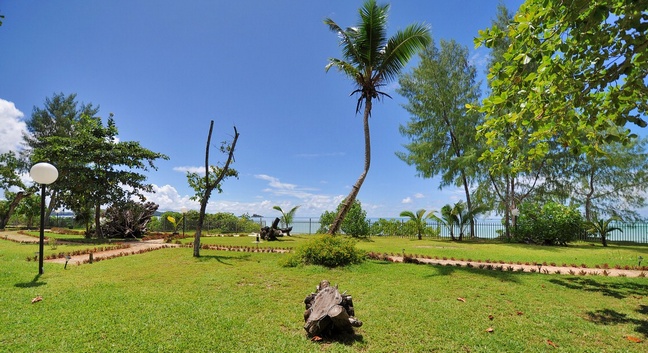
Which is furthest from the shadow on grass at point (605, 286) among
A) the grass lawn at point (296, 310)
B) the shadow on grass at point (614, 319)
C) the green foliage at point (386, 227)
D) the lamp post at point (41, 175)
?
the green foliage at point (386, 227)

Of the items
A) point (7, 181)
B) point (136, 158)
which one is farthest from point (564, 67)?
point (7, 181)

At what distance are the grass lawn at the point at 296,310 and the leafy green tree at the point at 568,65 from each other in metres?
2.57

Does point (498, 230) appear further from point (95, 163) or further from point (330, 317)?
point (95, 163)

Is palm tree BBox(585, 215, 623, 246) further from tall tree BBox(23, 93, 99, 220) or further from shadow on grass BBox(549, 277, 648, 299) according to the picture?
tall tree BBox(23, 93, 99, 220)

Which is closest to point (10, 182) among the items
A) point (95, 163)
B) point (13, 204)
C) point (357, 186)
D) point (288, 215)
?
point (13, 204)

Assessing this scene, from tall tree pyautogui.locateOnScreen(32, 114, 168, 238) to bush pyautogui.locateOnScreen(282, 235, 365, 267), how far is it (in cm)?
1324

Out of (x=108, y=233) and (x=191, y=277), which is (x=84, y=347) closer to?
(x=191, y=277)

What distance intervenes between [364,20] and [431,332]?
9.23m

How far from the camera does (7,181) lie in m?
22.8

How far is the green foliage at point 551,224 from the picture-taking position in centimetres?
1524

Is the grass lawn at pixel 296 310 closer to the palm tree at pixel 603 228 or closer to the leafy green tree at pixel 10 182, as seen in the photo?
the palm tree at pixel 603 228

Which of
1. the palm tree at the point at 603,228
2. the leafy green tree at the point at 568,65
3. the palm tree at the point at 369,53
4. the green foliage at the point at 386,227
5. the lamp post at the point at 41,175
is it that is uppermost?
the palm tree at the point at 369,53

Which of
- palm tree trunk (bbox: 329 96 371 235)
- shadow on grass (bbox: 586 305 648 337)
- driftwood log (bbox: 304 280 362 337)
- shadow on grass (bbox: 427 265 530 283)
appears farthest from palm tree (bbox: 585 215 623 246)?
driftwood log (bbox: 304 280 362 337)

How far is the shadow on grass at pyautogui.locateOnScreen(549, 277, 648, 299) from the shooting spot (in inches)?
221
